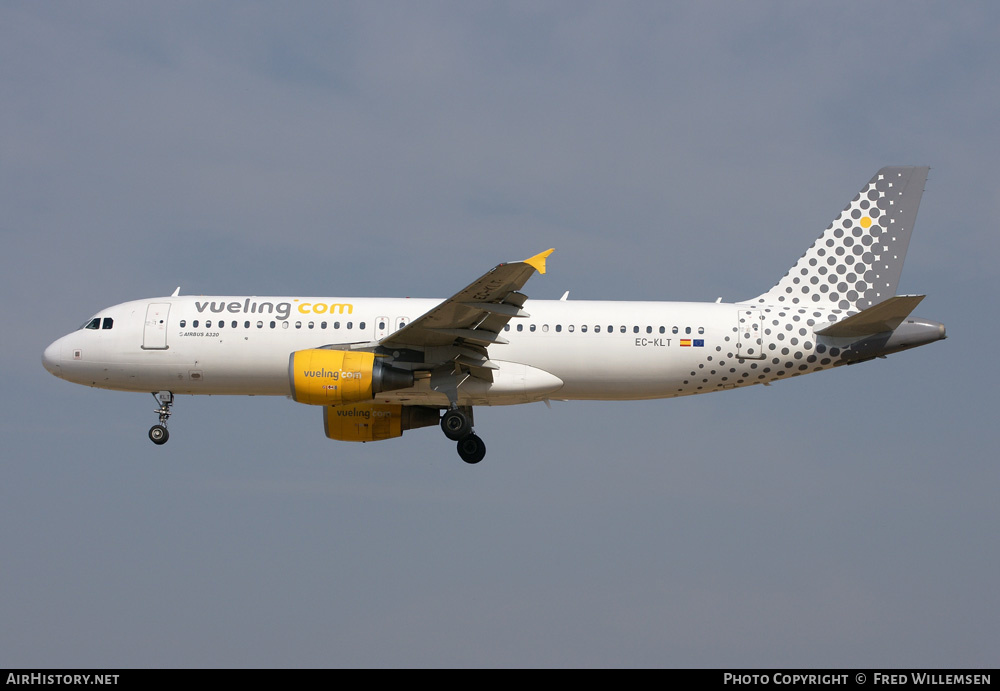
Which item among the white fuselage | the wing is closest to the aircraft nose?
the white fuselage

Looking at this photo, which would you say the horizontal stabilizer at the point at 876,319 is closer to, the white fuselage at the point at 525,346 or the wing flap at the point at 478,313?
the white fuselage at the point at 525,346

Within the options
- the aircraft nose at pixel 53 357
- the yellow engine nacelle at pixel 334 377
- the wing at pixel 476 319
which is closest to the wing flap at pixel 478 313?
the wing at pixel 476 319

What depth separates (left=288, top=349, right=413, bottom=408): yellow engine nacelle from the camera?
28.8 m

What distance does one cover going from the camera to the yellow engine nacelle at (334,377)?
2875 cm

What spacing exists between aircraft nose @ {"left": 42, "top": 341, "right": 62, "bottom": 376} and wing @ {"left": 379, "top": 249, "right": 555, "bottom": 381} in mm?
9584

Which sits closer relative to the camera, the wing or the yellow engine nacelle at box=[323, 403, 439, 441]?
the wing

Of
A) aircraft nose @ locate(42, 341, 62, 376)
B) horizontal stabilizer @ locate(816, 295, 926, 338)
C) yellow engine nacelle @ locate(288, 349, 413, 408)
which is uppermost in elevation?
aircraft nose @ locate(42, 341, 62, 376)

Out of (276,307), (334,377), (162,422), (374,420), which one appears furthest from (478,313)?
(162,422)

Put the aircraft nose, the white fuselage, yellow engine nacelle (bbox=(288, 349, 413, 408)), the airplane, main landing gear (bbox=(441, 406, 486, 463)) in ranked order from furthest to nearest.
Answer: the aircraft nose → main landing gear (bbox=(441, 406, 486, 463)) → the white fuselage → the airplane → yellow engine nacelle (bbox=(288, 349, 413, 408))

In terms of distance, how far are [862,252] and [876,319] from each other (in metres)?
3.94

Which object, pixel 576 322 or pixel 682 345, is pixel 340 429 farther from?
pixel 682 345

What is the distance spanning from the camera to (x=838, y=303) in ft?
107

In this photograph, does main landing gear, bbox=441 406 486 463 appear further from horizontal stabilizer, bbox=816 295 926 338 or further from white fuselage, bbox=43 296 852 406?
horizontal stabilizer, bbox=816 295 926 338

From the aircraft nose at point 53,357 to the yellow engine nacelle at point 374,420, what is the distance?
7.55 m
